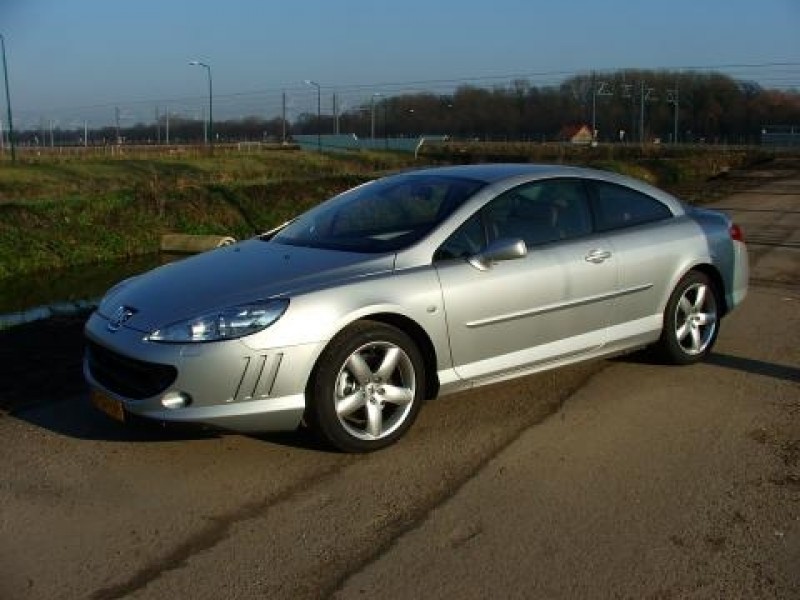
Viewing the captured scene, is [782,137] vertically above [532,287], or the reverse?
[782,137]

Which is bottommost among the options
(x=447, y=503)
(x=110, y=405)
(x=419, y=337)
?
(x=447, y=503)

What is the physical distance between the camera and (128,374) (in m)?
4.43

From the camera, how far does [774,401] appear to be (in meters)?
5.34

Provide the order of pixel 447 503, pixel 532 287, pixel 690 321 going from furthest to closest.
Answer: pixel 690 321, pixel 532 287, pixel 447 503

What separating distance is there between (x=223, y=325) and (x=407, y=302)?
0.96m

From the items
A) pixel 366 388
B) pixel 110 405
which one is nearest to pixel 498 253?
pixel 366 388

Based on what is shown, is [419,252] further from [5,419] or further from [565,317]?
[5,419]

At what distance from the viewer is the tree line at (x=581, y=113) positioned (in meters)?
90.7

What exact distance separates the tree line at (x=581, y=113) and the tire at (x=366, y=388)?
256 ft

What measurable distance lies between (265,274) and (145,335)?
71 cm

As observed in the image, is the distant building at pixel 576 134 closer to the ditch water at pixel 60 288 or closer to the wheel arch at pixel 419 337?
the ditch water at pixel 60 288

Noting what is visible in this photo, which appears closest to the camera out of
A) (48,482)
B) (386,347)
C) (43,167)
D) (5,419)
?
(48,482)

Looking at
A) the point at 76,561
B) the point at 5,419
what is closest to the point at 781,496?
the point at 76,561

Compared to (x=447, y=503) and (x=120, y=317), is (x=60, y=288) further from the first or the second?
(x=447, y=503)
